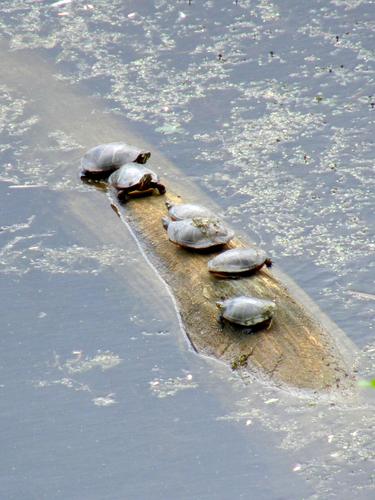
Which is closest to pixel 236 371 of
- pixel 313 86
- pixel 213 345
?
pixel 213 345

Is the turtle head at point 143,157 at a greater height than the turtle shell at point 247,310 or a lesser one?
lesser

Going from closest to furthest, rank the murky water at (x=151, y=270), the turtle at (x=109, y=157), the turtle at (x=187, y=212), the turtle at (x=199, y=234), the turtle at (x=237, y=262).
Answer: the murky water at (x=151, y=270) → the turtle at (x=237, y=262) → the turtle at (x=199, y=234) → the turtle at (x=187, y=212) → the turtle at (x=109, y=157)

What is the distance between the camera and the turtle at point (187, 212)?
768 centimetres

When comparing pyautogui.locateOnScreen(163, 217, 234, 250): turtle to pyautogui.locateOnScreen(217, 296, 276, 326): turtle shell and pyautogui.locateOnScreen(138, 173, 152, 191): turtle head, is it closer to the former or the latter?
pyautogui.locateOnScreen(217, 296, 276, 326): turtle shell

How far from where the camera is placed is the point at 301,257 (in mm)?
7758

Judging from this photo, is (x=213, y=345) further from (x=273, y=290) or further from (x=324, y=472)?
(x=324, y=472)

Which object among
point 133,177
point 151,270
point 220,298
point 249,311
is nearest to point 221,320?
point 220,298

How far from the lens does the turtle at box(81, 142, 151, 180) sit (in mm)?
8758

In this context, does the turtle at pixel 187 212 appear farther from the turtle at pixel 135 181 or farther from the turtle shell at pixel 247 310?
the turtle shell at pixel 247 310

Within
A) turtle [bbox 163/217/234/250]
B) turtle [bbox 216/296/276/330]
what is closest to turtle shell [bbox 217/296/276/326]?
turtle [bbox 216/296/276/330]

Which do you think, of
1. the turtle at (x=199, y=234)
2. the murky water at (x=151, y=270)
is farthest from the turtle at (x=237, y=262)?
the murky water at (x=151, y=270)

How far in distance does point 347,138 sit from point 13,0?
14.5 ft

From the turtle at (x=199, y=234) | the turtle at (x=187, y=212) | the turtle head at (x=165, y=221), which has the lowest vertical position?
the turtle head at (x=165, y=221)

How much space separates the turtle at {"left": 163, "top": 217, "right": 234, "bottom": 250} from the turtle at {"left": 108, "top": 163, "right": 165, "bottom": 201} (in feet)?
2.80
